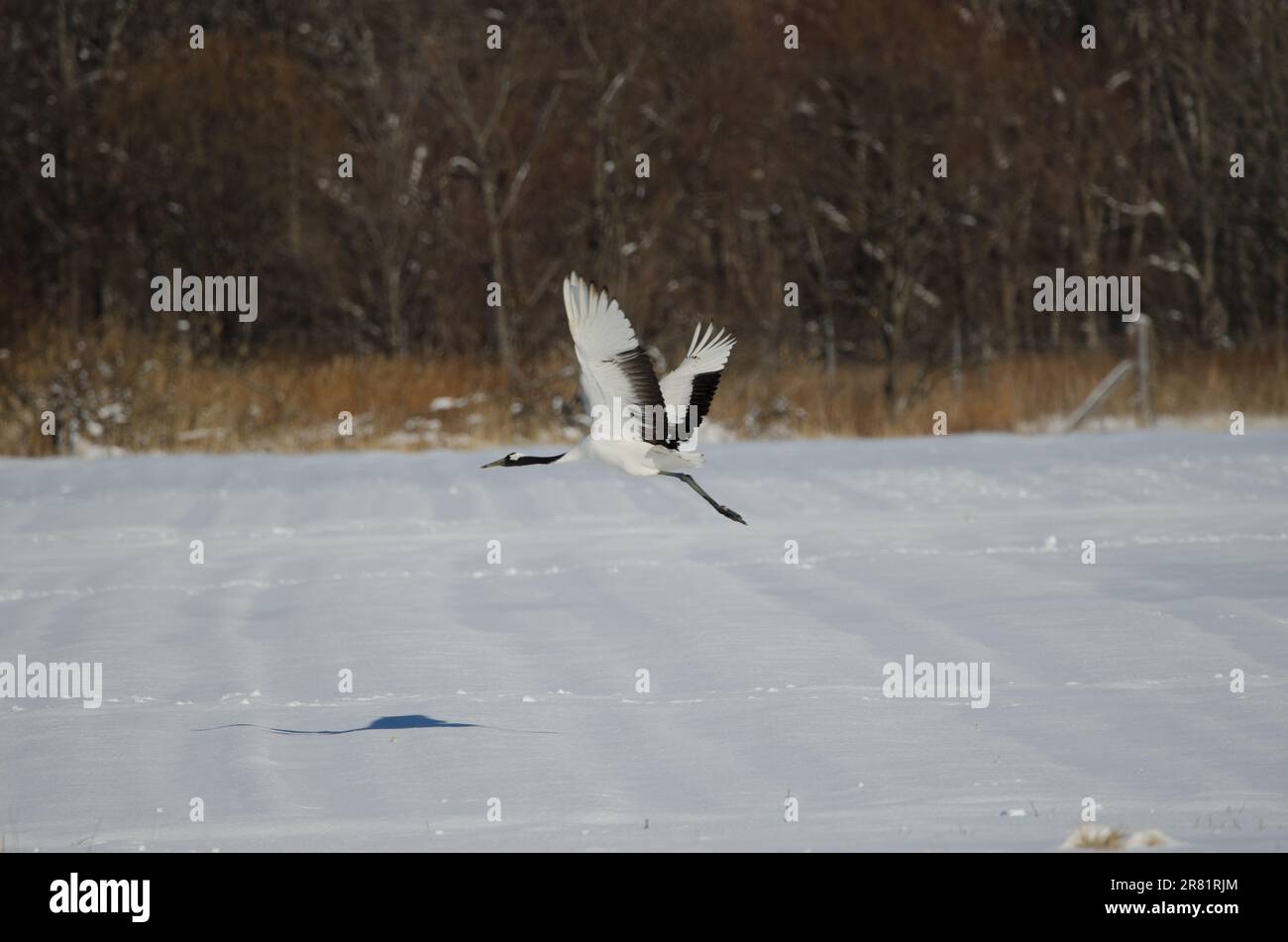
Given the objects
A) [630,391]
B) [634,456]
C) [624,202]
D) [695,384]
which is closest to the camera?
[630,391]

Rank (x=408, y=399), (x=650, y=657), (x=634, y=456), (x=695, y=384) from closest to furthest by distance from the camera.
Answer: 1. (x=634, y=456)
2. (x=695, y=384)
3. (x=650, y=657)
4. (x=408, y=399)

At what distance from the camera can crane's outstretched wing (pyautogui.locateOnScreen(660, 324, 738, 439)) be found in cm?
822

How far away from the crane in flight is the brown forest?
12824 mm

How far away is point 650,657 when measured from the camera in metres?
9.89

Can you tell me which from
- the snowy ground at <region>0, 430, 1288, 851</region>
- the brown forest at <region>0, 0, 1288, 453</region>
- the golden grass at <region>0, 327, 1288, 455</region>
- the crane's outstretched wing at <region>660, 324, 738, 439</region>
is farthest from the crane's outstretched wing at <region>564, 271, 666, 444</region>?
the brown forest at <region>0, 0, 1288, 453</region>

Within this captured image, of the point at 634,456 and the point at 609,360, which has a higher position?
the point at 609,360

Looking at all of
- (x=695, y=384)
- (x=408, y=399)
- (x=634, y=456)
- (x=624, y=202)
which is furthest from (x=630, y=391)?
(x=624, y=202)

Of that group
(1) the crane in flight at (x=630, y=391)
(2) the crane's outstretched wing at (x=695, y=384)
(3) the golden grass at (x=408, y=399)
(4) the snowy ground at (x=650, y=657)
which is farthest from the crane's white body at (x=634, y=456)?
(3) the golden grass at (x=408, y=399)

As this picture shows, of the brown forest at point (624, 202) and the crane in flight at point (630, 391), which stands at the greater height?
the brown forest at point (624, 202)

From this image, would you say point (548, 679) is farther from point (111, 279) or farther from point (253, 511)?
point (111, 279)

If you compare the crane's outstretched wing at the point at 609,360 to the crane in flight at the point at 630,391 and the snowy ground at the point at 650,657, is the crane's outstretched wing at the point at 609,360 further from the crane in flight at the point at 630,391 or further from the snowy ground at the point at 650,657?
the snowy ground at the point at 650,657

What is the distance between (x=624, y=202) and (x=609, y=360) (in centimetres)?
1781

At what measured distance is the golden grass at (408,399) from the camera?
2055 cm

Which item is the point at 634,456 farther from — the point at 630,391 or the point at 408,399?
the point at 408,399
